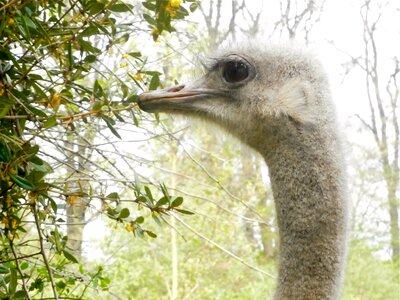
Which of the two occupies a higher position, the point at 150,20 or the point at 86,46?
the point at 150,20

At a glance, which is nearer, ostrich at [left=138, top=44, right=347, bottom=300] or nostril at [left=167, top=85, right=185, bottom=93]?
ostrich at [left=138, top=44, right=347, bottom=300]

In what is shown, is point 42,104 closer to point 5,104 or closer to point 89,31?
point 89,31

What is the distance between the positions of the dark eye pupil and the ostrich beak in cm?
5

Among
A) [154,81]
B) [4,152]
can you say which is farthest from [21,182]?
[154,81]

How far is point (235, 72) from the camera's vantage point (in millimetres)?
1575

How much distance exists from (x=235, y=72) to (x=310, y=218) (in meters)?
0.41

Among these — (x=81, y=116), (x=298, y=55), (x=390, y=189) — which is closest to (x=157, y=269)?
(x=298, y=55)

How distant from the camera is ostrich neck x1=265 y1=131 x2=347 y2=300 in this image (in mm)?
1277

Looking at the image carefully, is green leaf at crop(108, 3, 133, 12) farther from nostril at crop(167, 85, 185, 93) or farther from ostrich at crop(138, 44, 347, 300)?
nostril at crop(167, 85, 185, 93)

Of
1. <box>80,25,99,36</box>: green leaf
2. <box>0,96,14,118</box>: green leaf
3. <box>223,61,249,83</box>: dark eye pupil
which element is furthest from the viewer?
<box>223,61,249,83</box>: dark eye pupil

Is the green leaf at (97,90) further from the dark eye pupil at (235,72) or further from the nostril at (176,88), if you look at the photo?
the dark eye pupil at (235,72)

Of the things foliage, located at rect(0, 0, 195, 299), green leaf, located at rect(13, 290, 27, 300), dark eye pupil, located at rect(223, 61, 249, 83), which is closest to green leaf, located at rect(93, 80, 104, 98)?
foliage, located at rect(0, 0, 195, 299)

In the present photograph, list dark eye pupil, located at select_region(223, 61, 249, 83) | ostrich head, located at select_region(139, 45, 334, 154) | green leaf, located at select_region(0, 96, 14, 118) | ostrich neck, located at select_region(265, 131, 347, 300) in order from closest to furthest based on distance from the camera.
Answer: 1. green leaf, located at select_region(0, 96, 14, 118)
2. ostrich neck, located at select_region(265, 131, 347, 300)
3. ostrich head, located at select_region(139, 45, 334, 154)
4. dark eye pupil, located at select_region(223, 61, 249, 83)

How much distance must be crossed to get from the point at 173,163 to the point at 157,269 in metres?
0.72
